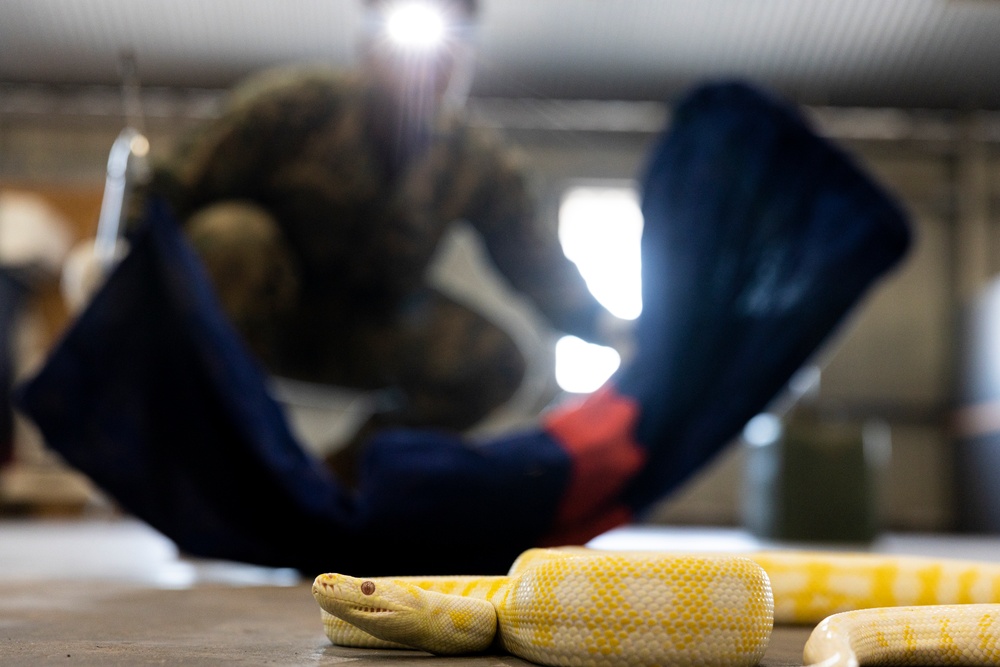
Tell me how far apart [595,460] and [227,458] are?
2.38ft

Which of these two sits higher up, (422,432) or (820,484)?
(820,484)

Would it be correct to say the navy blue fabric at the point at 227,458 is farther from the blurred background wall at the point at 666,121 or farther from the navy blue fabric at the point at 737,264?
the blurred background wall at the point at 666,121

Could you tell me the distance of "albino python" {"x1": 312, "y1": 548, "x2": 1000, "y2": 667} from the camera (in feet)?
3.15

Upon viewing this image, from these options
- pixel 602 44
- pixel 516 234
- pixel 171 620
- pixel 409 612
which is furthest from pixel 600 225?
pixel 409 612

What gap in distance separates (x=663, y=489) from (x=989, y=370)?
542 centimetres

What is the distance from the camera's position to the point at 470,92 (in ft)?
24.6

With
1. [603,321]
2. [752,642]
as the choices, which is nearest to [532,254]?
[603,321]

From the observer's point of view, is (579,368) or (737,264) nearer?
(737,264)

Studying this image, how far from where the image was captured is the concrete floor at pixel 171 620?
107cm

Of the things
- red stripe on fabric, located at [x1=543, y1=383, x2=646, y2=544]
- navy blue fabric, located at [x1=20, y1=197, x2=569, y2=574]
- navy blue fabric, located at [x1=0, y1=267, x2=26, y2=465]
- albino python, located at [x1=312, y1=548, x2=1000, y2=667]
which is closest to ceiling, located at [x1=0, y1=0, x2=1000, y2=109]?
navy blue fabric, located at [x1=0, y1=267, x2=26, y2=465]

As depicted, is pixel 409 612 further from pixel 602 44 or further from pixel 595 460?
pixel 602 44

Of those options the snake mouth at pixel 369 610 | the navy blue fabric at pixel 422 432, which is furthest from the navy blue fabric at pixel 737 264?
the snake mouth at pixel 369 610

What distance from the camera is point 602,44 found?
6484 millimetres

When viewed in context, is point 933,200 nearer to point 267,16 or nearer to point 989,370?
point 989,370
